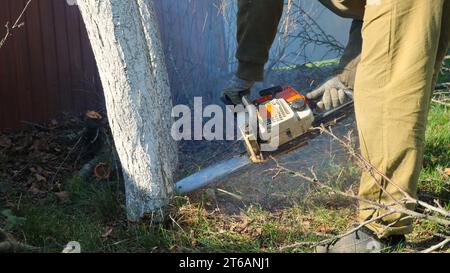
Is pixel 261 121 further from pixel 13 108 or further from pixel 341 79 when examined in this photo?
pixel 13 108

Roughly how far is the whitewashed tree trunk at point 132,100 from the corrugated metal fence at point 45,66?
7.57 feet

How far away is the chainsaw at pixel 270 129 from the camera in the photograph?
4188mm

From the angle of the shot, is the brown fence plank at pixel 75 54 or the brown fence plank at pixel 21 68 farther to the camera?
the brown fence plank at pixel 75 54

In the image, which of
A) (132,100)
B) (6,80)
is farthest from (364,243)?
(6,80)

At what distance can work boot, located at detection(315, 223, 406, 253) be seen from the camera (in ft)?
10.8

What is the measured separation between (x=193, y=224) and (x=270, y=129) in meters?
0.83

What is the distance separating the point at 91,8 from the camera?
3.45 m

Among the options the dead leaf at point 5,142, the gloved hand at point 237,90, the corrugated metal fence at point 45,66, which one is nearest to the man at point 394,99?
the gloved hand at point 237,90

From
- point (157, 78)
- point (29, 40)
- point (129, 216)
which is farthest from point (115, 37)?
point (29, 40)

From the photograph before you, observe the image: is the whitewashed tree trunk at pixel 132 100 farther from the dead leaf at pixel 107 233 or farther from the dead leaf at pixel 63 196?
the dead leaf at pixel 63 196

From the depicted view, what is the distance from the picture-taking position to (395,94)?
3.07 m

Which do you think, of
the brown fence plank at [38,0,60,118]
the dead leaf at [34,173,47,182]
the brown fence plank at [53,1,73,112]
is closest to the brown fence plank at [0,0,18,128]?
the brown fence plank at [38,0,60,118]

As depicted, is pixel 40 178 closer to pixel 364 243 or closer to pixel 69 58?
pixel 69 58
